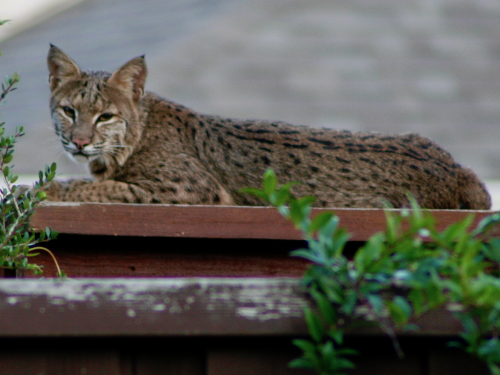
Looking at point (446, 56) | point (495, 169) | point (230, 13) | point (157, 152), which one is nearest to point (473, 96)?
point (446, 56)

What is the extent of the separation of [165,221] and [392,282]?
1259mm

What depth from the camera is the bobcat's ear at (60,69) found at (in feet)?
13.9

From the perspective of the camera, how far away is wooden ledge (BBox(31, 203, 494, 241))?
2.44 metres

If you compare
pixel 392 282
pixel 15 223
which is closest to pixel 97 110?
pixel 15 223

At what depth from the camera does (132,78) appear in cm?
436

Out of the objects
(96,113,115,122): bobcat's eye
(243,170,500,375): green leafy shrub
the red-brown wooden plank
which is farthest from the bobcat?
(243,170,500,375): green leafy shrub

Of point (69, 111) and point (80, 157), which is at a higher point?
point (69, 111)

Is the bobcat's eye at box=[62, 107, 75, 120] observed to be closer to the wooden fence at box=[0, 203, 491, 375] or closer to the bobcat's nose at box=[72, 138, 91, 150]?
the bobcat's nose at box=[72, 138, 91, 150]

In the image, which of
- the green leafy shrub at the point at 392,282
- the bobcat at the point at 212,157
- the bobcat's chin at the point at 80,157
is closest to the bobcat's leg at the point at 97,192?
the bobcat at the point at 212,157

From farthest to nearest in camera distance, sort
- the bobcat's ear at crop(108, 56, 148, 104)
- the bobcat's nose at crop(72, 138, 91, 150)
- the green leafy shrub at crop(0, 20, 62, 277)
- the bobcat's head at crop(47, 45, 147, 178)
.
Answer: the bobcat's ear at crop(108, 56, 148, 104)
the bobcat's head at crop(47, 45, 147, 178)
the bobcat's nose at crop(72, 138, 91, 150)
the green leafy shrub at crop(0, 20, 62, 277)

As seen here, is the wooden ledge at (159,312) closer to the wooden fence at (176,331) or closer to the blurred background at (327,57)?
the wooden fence at (176,331)

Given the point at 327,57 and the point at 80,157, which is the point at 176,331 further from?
the point at 327,57

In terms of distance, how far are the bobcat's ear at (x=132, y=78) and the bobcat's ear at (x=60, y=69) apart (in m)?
0.25

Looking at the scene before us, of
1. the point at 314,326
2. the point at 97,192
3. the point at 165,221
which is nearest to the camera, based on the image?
the point at 314,326
